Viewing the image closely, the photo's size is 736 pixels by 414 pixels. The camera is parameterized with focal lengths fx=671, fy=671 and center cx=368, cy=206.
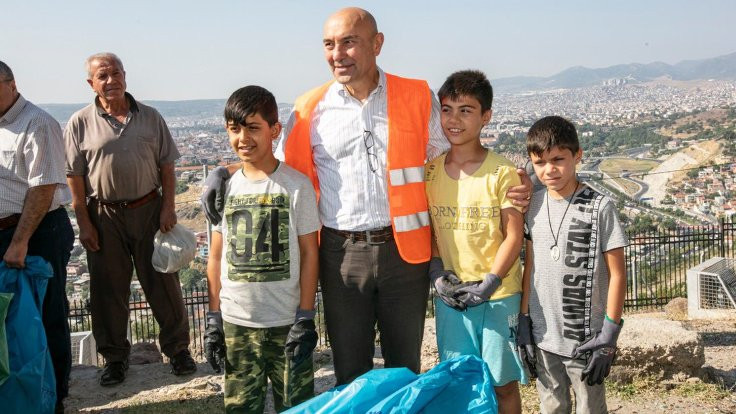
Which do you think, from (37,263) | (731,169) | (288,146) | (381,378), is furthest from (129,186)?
(731,169)

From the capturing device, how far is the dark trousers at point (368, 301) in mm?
3211

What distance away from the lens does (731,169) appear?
38812 mm

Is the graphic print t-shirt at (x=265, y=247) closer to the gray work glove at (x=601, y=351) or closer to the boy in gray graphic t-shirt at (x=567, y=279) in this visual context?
the boy in gray graphic t-shirt at (x=567, y=279)

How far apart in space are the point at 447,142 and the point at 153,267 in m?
2.59

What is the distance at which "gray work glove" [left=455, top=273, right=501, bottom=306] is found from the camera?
2.98 metres

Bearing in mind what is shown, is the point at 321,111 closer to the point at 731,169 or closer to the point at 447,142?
the point at 447,142

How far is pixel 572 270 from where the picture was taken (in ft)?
9.71

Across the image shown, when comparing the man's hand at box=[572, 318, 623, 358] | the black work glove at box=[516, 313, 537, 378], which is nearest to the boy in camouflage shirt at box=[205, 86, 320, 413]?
the black work glove at box=[516, 313, 537, 378]

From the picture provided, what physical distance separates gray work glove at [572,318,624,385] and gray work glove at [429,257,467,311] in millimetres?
569

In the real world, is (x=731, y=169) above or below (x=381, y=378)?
below

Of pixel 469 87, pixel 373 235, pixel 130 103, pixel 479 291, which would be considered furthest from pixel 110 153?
pixel 479 291

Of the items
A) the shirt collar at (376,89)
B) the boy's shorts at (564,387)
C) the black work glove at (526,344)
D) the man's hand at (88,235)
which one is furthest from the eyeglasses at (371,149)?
the man's hand at (88,235)

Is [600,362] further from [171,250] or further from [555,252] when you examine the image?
[171,250]

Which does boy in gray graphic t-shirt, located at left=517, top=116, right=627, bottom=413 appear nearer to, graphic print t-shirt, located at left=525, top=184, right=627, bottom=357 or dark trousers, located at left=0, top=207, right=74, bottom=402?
graphic print t-shirt, located at left=525, top=184, right=627, bottom=357
